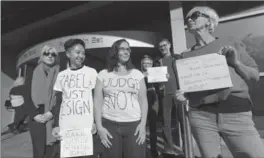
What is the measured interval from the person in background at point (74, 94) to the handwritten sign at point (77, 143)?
0.18 ft

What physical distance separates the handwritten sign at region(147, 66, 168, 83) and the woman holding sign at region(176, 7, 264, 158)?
0.79m

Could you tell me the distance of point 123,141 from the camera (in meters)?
2.19

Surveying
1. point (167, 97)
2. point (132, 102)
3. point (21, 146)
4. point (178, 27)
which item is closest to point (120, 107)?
point (132, 102)

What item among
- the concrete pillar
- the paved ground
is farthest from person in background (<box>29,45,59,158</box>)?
the concrete pillar

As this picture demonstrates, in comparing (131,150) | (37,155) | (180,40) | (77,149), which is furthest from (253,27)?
(37,155)

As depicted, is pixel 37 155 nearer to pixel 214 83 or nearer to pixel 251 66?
pixel 214 83

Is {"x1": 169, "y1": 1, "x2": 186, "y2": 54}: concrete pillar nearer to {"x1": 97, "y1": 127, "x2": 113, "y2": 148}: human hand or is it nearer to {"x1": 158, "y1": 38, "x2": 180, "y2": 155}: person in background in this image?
{"x1": 158, "y1": 38, "x2": 180, "y2": 155}: person in background

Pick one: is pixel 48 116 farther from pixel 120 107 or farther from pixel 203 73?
pixel 203 73

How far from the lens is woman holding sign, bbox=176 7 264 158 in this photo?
6.40ft

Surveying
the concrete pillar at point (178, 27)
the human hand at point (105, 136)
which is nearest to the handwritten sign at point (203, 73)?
the human hand at point (105, 136)

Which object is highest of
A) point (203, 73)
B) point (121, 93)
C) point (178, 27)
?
point (178, 27)

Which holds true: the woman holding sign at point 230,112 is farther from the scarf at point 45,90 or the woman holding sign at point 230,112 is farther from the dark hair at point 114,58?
the scarf at point 45,90

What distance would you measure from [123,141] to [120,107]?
321 mm

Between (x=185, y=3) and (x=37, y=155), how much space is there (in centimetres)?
324
